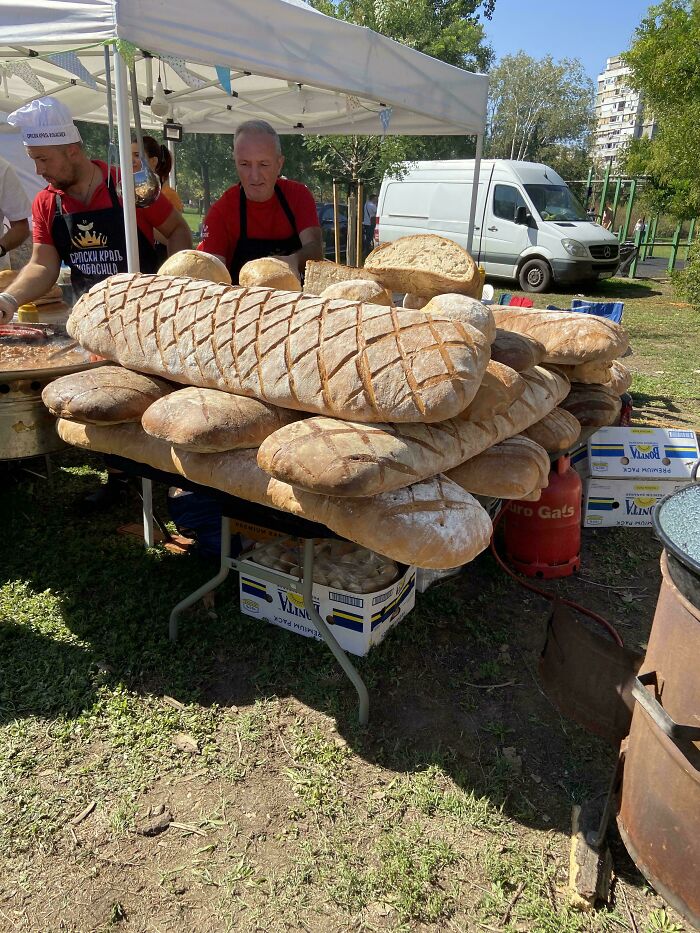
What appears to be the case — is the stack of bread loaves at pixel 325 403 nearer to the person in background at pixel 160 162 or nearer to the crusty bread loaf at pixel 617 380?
the crusty bread loaf at pixel 617 380

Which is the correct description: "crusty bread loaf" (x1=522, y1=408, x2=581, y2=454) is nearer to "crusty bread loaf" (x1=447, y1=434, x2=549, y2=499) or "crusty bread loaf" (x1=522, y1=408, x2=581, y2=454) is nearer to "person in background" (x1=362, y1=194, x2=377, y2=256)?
"crusty bread loaf" (x1=447, y1=434, x2=549, y2=499)

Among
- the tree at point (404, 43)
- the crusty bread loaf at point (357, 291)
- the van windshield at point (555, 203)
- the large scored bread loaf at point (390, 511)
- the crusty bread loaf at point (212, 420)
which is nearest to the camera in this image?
the large scored bread loaf at point (390, 511)

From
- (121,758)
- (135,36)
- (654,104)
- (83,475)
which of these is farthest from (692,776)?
(654,104)

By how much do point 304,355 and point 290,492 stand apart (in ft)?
1.31

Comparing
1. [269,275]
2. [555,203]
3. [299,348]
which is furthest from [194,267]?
[555,203]

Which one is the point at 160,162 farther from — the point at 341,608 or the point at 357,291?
the point at 341,608

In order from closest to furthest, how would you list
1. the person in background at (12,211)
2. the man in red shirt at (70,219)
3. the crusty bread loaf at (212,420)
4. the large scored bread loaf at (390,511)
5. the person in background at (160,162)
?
the large scored bread loaf at (390,511), the crusty bread loaf at (212,420), the man in red shirt at (70,219), the person in background at (12,211), the person in background at (160,162)

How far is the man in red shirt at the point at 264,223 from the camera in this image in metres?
3.46

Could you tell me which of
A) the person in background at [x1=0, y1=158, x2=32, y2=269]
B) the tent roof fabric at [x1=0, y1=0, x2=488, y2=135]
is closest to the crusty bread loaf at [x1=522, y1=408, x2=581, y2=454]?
the tent roof fabric at [x1=0, y1=0, x2=488, y2=135]

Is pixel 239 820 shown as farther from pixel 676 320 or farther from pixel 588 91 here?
pixel 588 91

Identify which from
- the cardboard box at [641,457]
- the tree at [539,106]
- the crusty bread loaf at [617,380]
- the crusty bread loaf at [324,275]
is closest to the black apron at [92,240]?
the crusty bread loaf at [324,275]

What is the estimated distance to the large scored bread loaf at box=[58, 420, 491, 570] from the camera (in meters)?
1.68

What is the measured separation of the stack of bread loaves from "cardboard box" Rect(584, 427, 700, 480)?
1.39 m

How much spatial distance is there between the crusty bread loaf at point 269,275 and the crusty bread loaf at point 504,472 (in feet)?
3.38
